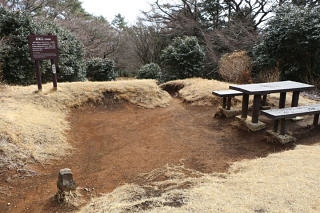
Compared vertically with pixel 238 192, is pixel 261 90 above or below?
above

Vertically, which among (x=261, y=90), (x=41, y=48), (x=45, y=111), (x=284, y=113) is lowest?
(x=45, y=111)

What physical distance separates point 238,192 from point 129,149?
2281 mm

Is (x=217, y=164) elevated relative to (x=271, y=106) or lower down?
lower down

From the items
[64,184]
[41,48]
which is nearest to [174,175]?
[64,184]

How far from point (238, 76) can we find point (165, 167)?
6.53 metres

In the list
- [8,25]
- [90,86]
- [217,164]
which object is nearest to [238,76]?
[90,86]

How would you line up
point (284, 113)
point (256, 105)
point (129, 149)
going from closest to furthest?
point (284, 113) < point (129, 149) < point (256, 105)

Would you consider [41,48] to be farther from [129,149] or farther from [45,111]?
[129,149]

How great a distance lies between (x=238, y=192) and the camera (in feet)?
8.07

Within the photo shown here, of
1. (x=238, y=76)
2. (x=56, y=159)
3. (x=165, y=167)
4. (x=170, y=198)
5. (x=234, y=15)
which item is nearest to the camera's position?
(x=170, y=198)

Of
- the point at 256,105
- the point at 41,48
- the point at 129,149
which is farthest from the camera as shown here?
the point at 41,48

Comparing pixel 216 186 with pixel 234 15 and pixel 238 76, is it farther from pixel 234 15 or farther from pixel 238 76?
pixel 234 15

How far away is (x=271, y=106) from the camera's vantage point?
20.4 feet

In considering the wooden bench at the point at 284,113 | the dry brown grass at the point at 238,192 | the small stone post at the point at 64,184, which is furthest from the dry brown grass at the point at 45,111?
the wooden bench at the point at 284,113
